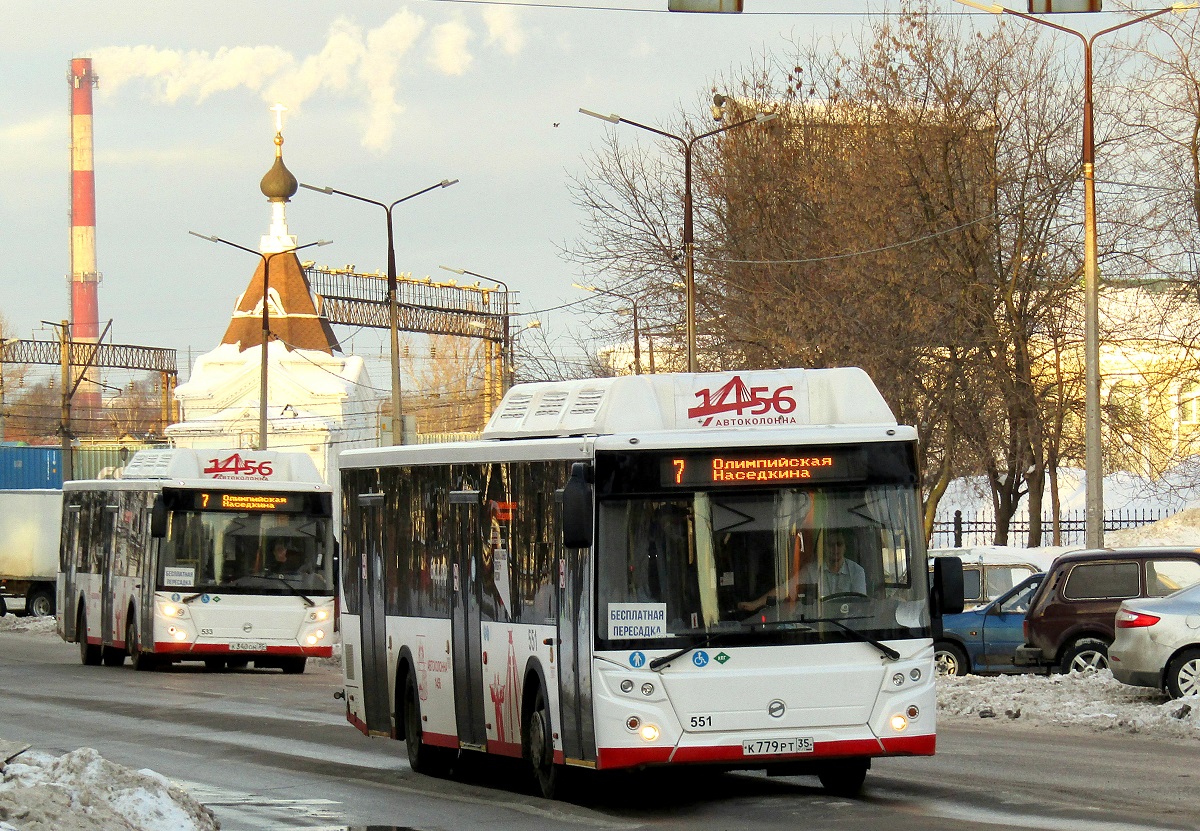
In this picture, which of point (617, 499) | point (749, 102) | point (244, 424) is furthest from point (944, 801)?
point (244, 424)

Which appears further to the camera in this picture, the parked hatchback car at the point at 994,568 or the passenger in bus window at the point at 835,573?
the parked hatchback car at the point at 994,568

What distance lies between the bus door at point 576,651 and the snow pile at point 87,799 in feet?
7.22

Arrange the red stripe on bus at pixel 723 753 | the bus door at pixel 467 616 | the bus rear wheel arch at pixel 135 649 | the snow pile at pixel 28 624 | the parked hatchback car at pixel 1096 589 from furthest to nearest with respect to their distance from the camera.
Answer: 1. the snow pile at pixel 28 624
2. the bus rear wheel arch at pixel 135 649
3. the parked hatchback car at pixel 1096 589
4. the bus door at pixel 467 616
5. the red stripe on bus at pixel 723 753

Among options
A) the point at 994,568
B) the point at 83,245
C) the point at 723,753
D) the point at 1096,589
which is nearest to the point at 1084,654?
the point at 1096,589

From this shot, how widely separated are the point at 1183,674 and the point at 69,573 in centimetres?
2118

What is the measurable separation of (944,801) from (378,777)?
452 centimetres

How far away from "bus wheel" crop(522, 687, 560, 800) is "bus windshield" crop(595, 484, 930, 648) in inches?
44.2

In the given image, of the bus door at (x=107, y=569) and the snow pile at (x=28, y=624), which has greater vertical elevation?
the bus door at (x=107, y=569)

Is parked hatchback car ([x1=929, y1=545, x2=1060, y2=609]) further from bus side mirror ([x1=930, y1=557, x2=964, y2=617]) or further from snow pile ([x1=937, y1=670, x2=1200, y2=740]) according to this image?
bus side mirror ([x1=930, y1=557, x2=964, y2=617])

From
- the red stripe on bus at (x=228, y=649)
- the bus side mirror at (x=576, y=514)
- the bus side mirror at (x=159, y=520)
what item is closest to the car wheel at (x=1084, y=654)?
the red stripe on bus at (x=228, y=649)

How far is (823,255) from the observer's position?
3962 centimetres

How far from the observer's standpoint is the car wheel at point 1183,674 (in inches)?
711

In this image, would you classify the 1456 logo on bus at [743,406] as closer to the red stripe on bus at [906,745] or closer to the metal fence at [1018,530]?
the red stripe on bus at [906,745]

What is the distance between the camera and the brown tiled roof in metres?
95.5
